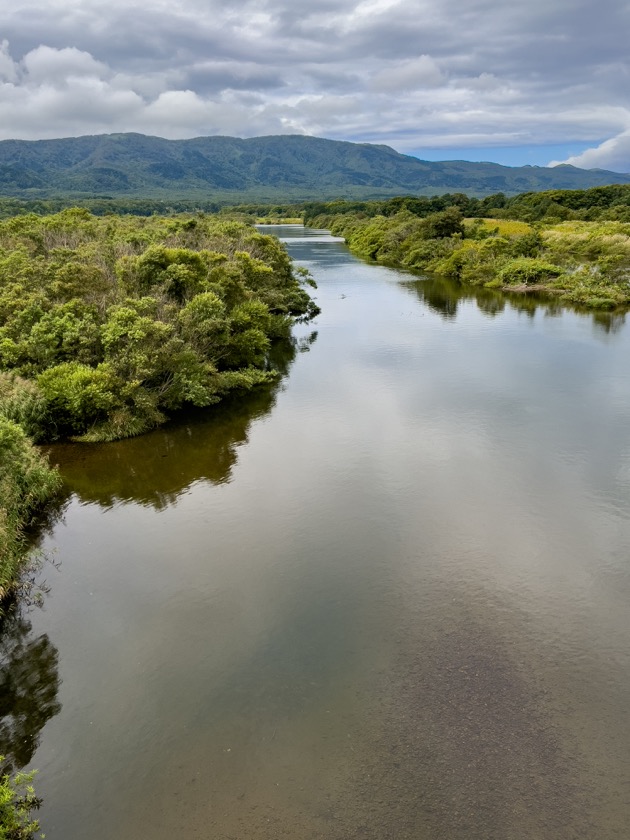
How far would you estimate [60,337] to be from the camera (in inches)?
1265

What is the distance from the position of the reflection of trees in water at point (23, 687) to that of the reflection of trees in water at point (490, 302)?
167ft

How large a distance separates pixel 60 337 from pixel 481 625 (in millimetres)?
26163

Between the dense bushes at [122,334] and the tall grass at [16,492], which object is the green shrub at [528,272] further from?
the tall grass at [16,492]

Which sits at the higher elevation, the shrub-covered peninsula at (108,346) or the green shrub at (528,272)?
the green shrub at (528,272)

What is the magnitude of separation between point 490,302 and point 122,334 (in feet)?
165

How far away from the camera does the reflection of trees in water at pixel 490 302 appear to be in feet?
200

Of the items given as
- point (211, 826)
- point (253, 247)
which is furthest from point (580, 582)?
point (253, 247)

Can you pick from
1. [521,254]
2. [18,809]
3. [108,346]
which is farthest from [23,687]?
[521,254]

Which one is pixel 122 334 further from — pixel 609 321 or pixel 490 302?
pixel 490 302

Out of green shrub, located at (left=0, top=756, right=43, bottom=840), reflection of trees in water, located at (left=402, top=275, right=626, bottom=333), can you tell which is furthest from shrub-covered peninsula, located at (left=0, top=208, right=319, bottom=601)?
reflection of trees in water, located at (left=402, top=275, right=626, bottom=333)

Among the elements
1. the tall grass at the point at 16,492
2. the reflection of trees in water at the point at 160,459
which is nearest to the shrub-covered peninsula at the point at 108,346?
the tall grass at the point at 16,492

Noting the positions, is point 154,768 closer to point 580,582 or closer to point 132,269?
point 580,582

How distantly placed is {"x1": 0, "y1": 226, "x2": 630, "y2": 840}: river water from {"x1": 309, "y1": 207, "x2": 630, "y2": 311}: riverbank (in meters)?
43.5

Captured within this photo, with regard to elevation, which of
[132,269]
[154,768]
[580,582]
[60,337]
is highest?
[132,269]
